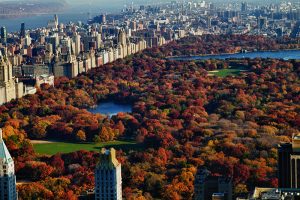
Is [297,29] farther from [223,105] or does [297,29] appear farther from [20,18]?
[20,18]

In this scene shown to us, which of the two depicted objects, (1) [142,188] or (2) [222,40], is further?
(2) [222,40]

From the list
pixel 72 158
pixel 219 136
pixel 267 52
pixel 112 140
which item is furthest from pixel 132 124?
pixel 267 52

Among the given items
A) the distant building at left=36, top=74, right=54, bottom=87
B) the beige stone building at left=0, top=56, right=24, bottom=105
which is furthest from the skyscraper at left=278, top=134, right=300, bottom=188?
the distant building at left=36, top=74, right=54, bottom=87

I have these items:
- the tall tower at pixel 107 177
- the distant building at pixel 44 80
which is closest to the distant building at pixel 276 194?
the tall tower at pixel 107 177

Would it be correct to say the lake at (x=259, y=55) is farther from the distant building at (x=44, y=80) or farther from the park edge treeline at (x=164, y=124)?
the distant building at (x=44, y=80)

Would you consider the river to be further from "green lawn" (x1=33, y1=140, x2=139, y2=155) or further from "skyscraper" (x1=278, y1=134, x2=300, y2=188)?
"skyscraper" (x1=278, y1=134, x2=300, y2=188)

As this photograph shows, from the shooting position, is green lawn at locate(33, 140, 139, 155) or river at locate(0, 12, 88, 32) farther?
river at locate(0, 12, 88, 32)

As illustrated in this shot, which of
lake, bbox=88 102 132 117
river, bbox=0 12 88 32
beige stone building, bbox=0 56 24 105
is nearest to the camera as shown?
lake, bbox=88 102 132 117
